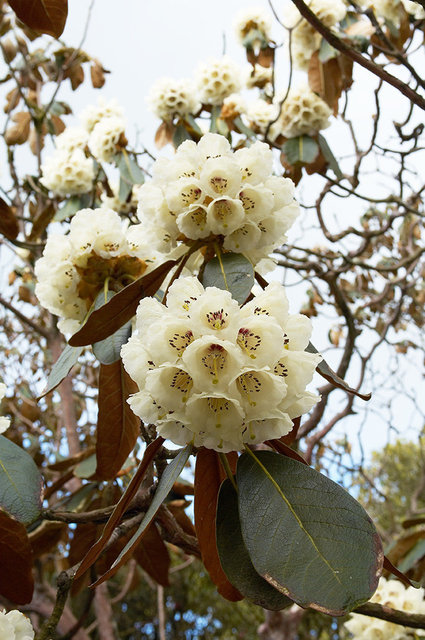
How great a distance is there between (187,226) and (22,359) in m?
2.99

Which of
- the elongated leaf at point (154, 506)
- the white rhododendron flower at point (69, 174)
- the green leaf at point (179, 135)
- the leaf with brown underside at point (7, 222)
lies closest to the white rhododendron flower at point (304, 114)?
the green leaf at point (179, 135)

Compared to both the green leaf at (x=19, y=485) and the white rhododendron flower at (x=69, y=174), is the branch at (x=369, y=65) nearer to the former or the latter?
the green leaf at (x=19, y=485)

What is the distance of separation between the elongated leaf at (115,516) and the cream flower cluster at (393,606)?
4.02 feet

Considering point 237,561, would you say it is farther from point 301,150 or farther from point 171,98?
point 171,98

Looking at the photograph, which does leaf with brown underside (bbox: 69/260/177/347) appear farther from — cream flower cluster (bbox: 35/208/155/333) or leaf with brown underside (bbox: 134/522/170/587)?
leaf with brown underside (bbox: 134/522/170/587)

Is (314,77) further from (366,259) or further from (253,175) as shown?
(366,259)

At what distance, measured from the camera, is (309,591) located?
1.83 feet

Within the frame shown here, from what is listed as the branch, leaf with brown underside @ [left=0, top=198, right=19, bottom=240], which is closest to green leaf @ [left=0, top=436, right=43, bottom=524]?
leaf with brown underside @ [left=0, top=198, right=19, bottom=240]

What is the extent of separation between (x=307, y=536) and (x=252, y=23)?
7.68 ft

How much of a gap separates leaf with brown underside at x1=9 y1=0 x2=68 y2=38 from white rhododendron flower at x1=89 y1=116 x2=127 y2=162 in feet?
4.41

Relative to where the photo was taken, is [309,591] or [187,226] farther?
[187,226]

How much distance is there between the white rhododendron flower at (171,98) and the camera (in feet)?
7.30

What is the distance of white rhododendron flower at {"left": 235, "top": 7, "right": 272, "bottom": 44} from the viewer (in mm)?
2443

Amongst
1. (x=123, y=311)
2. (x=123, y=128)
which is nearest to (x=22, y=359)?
(x=123, y=128)
